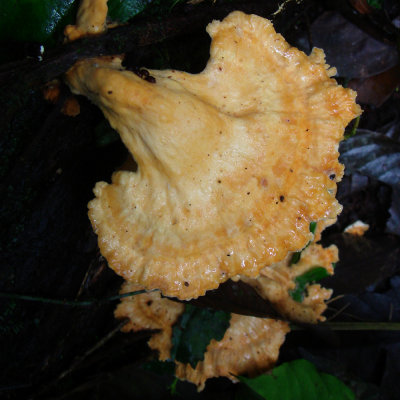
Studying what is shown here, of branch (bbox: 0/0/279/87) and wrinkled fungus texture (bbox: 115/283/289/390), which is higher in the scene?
branch (bbox: 0/0/279/87)

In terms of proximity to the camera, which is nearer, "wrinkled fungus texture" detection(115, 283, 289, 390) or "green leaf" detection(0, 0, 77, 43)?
"green leaf" detection(0, 0, 77, 43)

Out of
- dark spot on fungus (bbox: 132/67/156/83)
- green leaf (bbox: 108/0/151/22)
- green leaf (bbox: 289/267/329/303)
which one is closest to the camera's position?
dark spot on fungus (bbox: 132/67/156/83)

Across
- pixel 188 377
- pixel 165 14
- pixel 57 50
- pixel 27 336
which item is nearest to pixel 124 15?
pixel 165 14

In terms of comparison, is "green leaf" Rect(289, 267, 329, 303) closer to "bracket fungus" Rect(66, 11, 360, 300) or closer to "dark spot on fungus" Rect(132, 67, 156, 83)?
"bracket fungus" Rect(66, 11, 360, 300)

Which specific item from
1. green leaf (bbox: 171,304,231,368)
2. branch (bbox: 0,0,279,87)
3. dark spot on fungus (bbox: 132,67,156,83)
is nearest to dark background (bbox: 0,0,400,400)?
branch (bbox: 0,0,279,87)

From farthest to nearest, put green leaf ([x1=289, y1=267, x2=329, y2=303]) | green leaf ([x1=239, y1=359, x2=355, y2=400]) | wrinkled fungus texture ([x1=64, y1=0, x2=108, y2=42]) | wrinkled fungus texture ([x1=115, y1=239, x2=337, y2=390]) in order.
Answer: green leaf ([x1=289, y1=267, x2=329, y2=303]), wrinkled fungus texture ([x1=115, y1=239, x2=337, y2=390]), green leaf ([x1=239, y1=359, x2=355, y2=400]), wrinkled fungus texture ([x1=64, y1=0, x2=108, y2=42])

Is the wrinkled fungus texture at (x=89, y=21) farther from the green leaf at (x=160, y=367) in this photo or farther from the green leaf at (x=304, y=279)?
the green leaf at (x=160, y=367)

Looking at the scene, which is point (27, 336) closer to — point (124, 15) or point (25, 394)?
point (25, 394)

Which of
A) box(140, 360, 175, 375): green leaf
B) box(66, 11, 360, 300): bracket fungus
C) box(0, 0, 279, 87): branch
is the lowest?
box(140, 360, 175, 375): green leaf
